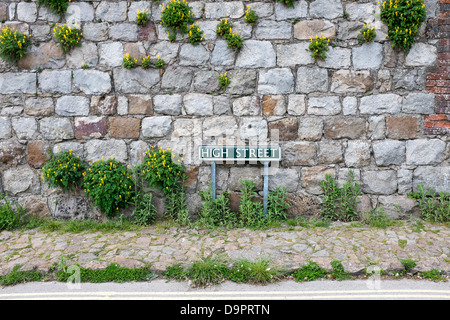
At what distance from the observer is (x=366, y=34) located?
4.68 m

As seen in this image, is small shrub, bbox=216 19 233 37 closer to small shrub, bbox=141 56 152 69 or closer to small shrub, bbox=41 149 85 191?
small shrub, bbox=141 56 152 69

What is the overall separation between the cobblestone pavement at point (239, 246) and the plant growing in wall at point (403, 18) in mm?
2481

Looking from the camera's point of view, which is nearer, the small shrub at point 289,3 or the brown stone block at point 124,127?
the small shrub at point 289,3

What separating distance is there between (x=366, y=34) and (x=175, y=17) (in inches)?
102

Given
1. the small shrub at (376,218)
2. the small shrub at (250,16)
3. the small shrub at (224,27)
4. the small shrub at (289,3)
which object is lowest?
the small shrub at (376,218)

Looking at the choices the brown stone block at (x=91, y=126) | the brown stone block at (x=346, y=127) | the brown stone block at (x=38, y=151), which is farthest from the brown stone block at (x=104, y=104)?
the brown stone block at (x=346, y=127)

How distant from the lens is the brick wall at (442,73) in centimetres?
468

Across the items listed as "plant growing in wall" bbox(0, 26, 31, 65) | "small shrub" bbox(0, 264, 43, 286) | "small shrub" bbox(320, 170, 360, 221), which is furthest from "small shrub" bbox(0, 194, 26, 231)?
"small shrub" bbox(320, 170, 360, 221)

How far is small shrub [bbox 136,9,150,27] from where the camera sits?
4777 millimetres

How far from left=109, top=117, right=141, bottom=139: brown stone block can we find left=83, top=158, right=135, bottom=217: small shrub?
0.39 meters

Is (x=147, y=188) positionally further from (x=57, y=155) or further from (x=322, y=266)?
(x=322, y=266)

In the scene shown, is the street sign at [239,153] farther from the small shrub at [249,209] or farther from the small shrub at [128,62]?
the small shrub at [128,62]

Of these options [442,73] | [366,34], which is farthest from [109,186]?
[442,73]

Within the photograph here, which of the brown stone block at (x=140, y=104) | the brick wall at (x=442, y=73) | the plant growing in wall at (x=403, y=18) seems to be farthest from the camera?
the brown stone block at (x=140, y=104)
